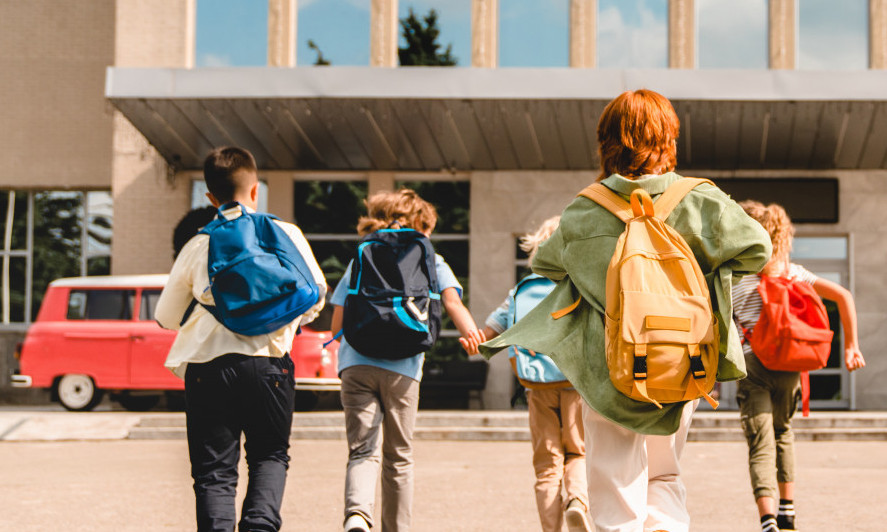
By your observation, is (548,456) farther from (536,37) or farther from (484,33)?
(536,37)

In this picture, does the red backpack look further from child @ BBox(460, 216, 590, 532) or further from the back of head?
the back of head

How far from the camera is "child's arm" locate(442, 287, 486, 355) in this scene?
466 cm

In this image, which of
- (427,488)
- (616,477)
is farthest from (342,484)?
(616,477)

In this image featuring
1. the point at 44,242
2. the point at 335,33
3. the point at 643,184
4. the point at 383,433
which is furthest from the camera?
the point at 44,242

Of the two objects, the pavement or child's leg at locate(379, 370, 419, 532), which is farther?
the pavement

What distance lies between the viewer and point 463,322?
4.88 meters

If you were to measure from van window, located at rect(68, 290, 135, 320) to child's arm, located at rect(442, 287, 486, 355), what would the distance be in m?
11.2

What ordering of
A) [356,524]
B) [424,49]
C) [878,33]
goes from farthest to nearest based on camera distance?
[424,49] → [878,33] → [356,524]

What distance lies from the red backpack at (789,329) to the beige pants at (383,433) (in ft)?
6.08

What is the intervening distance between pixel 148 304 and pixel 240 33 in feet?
17.1

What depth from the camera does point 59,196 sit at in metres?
20.2

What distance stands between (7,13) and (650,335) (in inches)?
791

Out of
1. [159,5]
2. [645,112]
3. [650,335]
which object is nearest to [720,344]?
[650,335]

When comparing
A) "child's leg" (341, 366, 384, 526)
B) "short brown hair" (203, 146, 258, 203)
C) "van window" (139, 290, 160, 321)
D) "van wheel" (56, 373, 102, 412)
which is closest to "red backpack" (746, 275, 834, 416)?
"child's leg" (341, 366, 384, 526)
